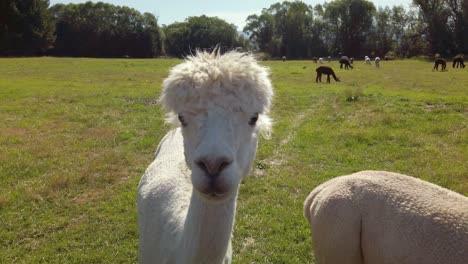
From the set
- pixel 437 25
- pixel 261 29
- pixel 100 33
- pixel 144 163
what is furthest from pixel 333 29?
pixel 144 163

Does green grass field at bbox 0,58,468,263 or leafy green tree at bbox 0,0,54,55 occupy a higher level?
leafy green tree at bbox 0,0,54,55

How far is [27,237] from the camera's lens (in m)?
5.38

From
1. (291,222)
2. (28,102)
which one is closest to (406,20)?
(28,102)

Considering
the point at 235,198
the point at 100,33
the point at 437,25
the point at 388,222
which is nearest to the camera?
the point at 235,198

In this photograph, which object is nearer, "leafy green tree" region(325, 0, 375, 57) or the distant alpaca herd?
the distant alpaca herd

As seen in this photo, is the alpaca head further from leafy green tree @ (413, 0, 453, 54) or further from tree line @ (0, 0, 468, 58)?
leafy green tree @ (413, 0, 453, 54)

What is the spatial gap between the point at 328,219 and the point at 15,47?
226ft

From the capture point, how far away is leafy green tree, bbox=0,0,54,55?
60.0m

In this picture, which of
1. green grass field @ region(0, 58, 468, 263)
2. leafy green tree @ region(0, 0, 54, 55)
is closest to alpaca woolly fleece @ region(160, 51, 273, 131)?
green grass field @ region(0, 58, 468, 263)

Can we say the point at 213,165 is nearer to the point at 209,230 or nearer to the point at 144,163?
the point at 209,230

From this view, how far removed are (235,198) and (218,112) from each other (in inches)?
28.0

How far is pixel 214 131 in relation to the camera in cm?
240

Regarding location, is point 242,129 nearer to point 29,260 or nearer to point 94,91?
point 29,260

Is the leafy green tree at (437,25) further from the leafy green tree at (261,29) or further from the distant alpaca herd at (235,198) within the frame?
the distant alpaca herd at (235,198)
